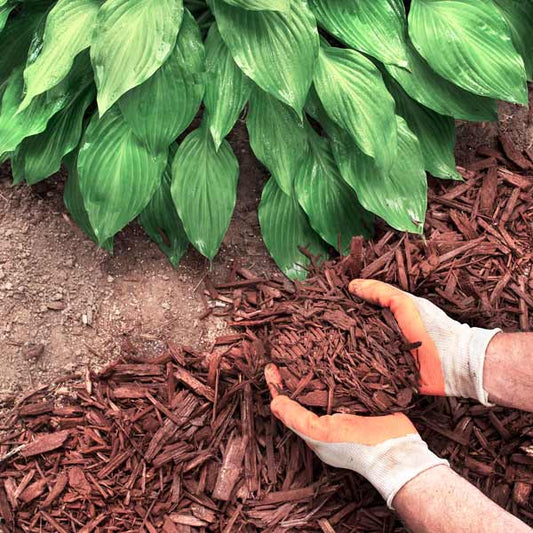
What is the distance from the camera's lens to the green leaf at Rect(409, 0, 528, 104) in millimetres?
1937

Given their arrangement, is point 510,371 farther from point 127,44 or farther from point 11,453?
point 11,453

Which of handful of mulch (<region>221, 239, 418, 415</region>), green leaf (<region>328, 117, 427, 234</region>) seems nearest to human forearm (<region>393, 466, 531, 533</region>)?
handful of mulch (<region>221, 239, 418, 415</region>)

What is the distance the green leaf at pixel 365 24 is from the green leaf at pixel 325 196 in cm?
32

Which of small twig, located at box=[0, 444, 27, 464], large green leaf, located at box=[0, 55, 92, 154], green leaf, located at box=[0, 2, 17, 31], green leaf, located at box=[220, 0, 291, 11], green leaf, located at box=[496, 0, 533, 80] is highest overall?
green leaf, located at box=[220, 0, 291, 11]

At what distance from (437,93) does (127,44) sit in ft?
3.14

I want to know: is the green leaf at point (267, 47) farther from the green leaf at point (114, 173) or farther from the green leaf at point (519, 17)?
the green leaf at point (519, 17)

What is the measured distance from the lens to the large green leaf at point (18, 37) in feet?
6.66

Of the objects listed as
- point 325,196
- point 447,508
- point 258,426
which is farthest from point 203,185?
point 447,508

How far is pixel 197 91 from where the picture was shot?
72.1 inches

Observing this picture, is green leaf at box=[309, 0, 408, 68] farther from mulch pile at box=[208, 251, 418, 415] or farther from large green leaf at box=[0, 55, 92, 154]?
large green leaf at box=[0, 55, 92, 154]

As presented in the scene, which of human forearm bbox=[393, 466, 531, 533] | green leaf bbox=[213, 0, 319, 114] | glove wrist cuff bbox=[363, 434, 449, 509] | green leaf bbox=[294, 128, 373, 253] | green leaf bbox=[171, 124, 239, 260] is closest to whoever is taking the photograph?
human forearm bbox=[393, 466, 531, 533]

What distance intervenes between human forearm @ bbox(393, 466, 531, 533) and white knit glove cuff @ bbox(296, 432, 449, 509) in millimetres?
20

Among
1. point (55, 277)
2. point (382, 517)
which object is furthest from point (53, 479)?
point (382, 517)

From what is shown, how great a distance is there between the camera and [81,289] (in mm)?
2141
